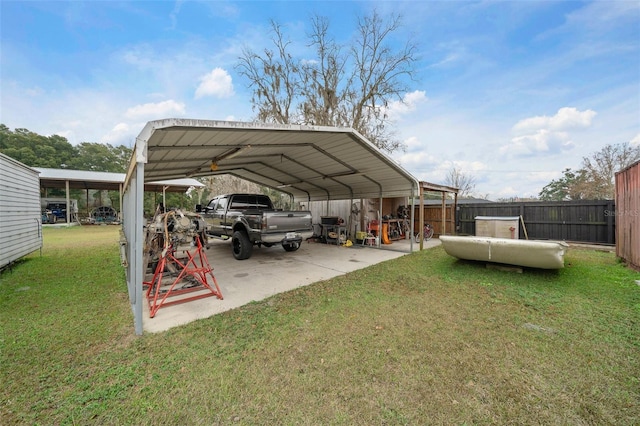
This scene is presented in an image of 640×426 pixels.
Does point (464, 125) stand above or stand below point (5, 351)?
above

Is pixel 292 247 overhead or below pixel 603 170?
below

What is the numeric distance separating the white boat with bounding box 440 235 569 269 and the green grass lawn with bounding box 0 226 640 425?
58cm

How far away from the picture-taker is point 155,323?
328 cm

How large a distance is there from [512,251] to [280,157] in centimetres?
620

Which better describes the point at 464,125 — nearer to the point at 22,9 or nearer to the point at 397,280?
the point at 397,280

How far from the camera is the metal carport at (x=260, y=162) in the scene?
10.3 ft

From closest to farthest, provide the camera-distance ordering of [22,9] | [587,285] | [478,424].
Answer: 1. [478,424]
2. [587,285]
3. [22,9]

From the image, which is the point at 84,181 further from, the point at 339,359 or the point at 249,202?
the point at 339,359

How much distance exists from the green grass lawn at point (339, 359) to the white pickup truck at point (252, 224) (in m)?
2.36

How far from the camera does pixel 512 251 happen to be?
490 cm

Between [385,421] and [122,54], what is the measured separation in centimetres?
1210

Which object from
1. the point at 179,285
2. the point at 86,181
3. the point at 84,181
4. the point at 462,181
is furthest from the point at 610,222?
the point at 84,181

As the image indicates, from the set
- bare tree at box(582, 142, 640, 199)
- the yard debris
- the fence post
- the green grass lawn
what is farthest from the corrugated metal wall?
bare tree at box(582, 142, 640, 199)

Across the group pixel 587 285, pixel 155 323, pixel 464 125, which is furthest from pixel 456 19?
pixel 155 323
